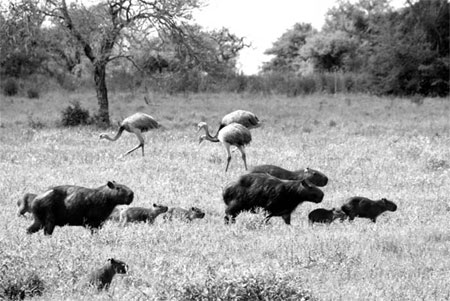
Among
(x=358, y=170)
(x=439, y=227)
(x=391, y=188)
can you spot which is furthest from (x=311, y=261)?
(x=358, y=170)

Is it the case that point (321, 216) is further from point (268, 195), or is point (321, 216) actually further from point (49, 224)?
→ point (49, 224)

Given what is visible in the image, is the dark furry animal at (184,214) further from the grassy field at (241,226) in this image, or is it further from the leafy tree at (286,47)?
the leafy tree at (286,47)

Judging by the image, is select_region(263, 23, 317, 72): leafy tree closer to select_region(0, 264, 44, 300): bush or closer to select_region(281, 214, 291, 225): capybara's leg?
select_region(281, 214, 291, 225): capybara's leg

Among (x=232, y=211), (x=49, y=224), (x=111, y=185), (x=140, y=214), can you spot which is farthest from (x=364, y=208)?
(x=49, y=224)

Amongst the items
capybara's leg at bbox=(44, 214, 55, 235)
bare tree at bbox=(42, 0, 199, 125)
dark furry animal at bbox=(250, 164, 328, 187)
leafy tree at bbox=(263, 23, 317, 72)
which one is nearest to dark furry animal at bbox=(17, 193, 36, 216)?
capybara's leg at bbox=(44, 214, 55, 235)

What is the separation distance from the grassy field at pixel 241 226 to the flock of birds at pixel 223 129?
1.51 ft

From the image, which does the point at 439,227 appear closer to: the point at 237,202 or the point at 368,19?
the point at 237,202

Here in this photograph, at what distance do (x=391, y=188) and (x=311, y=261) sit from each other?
241 inches

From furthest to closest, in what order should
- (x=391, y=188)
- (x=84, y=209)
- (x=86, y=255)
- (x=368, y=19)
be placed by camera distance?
(x=368, y=19)
(x=391, y=188)
(x=84, y=209)
(x=86, y=255)

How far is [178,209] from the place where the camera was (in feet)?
34.4

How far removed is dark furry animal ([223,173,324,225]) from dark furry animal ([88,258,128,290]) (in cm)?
334

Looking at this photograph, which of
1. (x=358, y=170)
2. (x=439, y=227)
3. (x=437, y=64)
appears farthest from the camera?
(x=437, y=64)

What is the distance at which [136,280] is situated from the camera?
272 inches

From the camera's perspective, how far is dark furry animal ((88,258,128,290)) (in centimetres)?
667
